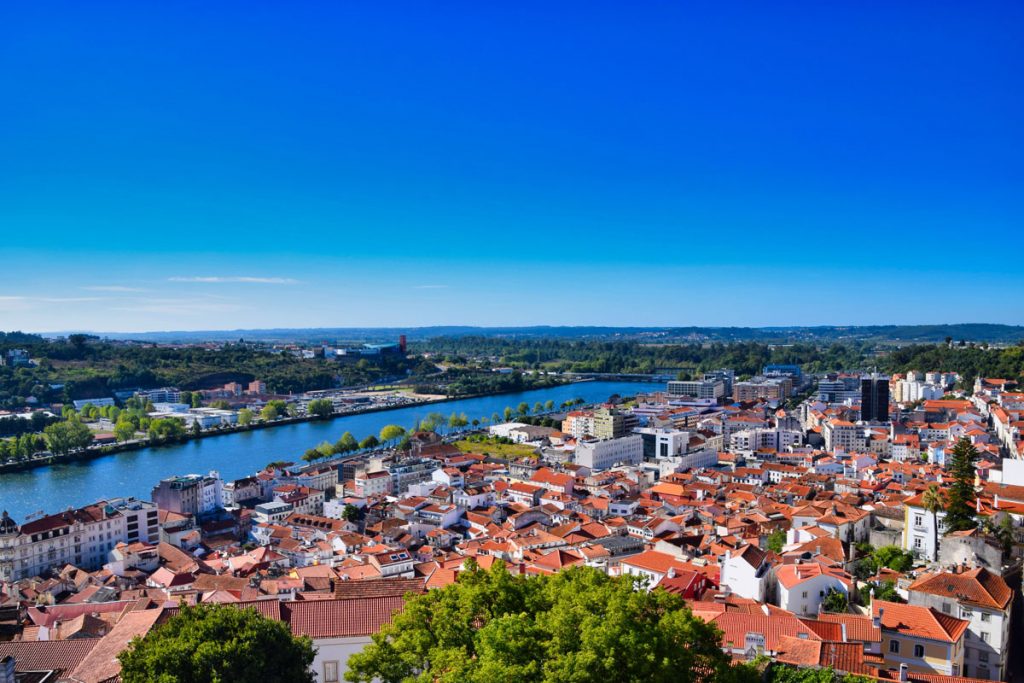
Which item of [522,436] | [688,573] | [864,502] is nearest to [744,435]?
[522,436]

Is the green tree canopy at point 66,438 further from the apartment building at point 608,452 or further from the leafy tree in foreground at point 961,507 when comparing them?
the leafy tree in foreground at point 961,507

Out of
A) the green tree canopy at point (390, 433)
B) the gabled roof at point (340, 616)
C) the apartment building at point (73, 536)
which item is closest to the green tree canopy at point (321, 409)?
the green tree canopy at point (390, 433)

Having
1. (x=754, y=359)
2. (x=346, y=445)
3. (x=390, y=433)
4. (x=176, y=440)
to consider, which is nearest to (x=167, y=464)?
(x=176, y=440)

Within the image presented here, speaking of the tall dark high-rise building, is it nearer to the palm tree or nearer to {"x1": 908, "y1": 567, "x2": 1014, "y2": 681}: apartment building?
the palm tree

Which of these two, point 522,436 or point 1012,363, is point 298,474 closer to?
point 522,436

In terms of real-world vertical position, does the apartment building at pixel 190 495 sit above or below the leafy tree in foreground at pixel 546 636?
below

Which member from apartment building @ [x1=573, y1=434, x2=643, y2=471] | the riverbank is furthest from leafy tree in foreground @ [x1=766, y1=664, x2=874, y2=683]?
the riverbank
